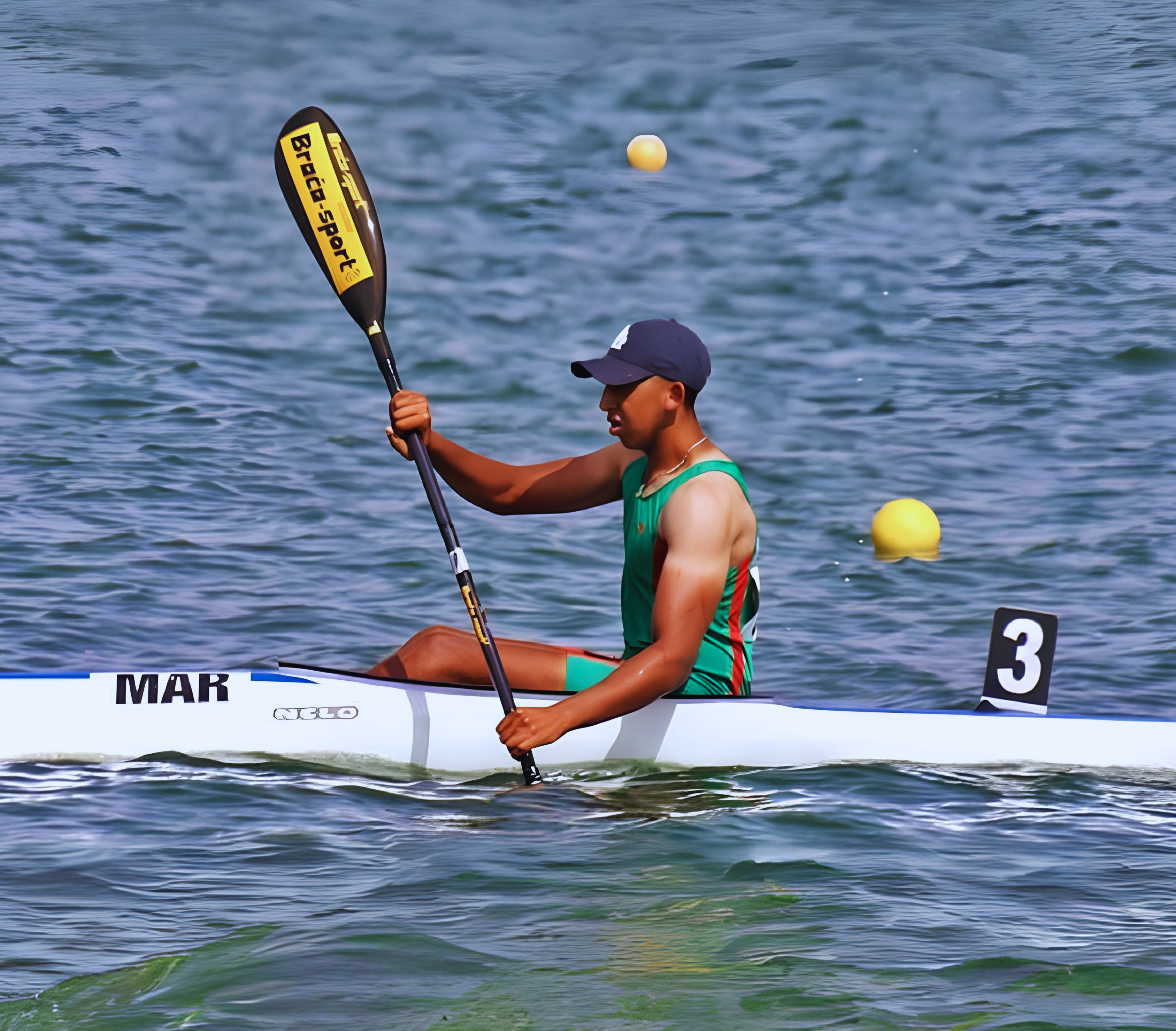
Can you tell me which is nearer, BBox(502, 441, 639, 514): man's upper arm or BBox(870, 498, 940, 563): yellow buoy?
BBox(502, 441, 639, 514): man's upper arm

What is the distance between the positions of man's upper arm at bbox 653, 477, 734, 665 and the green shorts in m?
0.43

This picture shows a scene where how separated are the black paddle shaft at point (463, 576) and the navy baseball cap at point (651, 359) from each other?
60cm

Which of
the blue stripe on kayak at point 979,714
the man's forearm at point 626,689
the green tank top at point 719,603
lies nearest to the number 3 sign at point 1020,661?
the blue stripe on kayak at point 979,714

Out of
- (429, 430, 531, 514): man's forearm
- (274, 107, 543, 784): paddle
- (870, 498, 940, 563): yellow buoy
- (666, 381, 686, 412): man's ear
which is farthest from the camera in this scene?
(870, 498, 940, 563): yellow buoy

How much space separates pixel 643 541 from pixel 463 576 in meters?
0.59

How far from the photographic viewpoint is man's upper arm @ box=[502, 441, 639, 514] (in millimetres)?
4703

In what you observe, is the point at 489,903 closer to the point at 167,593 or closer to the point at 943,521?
the point at 167,593

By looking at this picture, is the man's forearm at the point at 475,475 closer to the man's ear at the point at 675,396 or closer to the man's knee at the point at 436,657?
the man's knee at the point at 436,657

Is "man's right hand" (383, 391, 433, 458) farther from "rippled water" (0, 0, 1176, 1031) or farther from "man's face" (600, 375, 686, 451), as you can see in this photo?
"rippled water" (0, 0, 1176, 1031)

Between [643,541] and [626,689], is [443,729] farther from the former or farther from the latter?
[643,541]

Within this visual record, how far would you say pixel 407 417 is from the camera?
14.8 ft

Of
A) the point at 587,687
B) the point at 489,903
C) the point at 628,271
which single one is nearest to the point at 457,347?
the point at 628,271

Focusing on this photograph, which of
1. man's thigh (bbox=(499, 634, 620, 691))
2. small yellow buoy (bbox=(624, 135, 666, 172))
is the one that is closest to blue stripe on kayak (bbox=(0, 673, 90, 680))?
man's thigh (bbox=(499, 634, 620, 691))

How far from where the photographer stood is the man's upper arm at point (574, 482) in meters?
4.70
